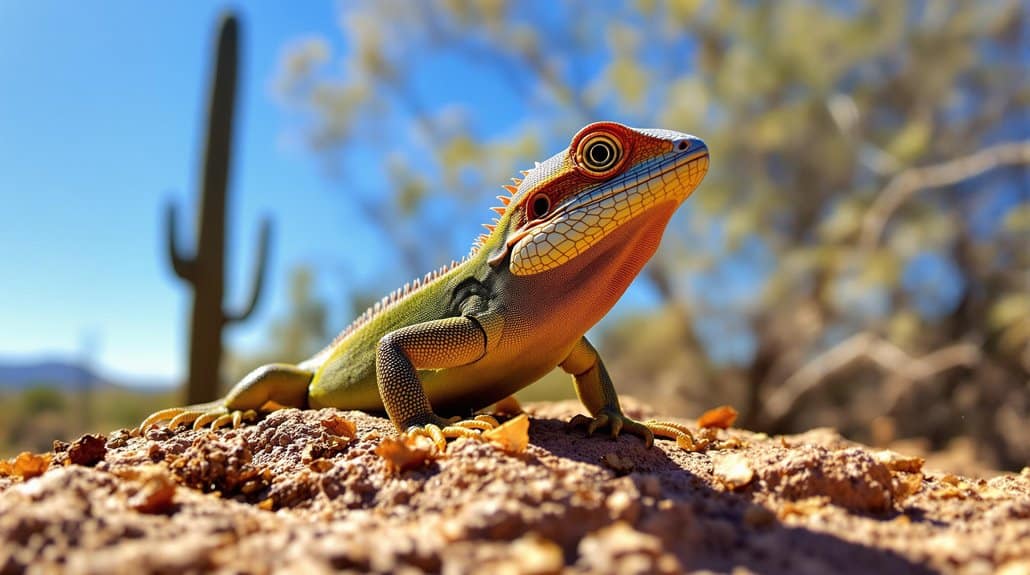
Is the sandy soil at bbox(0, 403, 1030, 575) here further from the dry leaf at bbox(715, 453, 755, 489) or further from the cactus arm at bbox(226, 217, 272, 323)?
the cactus arm at bbox(226, 217, 272, 323)

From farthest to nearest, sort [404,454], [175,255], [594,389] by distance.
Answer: [175,255] < [594,389] < [404,454]

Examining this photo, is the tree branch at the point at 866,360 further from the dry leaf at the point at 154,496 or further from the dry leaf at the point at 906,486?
the dry leaf at the point at 154,496

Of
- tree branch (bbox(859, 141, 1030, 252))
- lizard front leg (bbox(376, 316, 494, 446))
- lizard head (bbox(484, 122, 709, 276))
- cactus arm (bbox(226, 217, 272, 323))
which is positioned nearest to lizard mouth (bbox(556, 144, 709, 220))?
lizard head (bbox(484, 122, 709, 276))

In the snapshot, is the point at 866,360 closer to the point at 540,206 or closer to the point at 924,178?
the point at 924,178

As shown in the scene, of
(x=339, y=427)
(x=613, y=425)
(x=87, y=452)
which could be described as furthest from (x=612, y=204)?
(x=87, y=452)

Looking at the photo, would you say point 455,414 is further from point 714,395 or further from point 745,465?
point 714,395

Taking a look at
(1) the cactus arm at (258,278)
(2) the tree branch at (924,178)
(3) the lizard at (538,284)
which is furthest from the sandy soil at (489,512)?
(2) the tree branch at (924,178)
